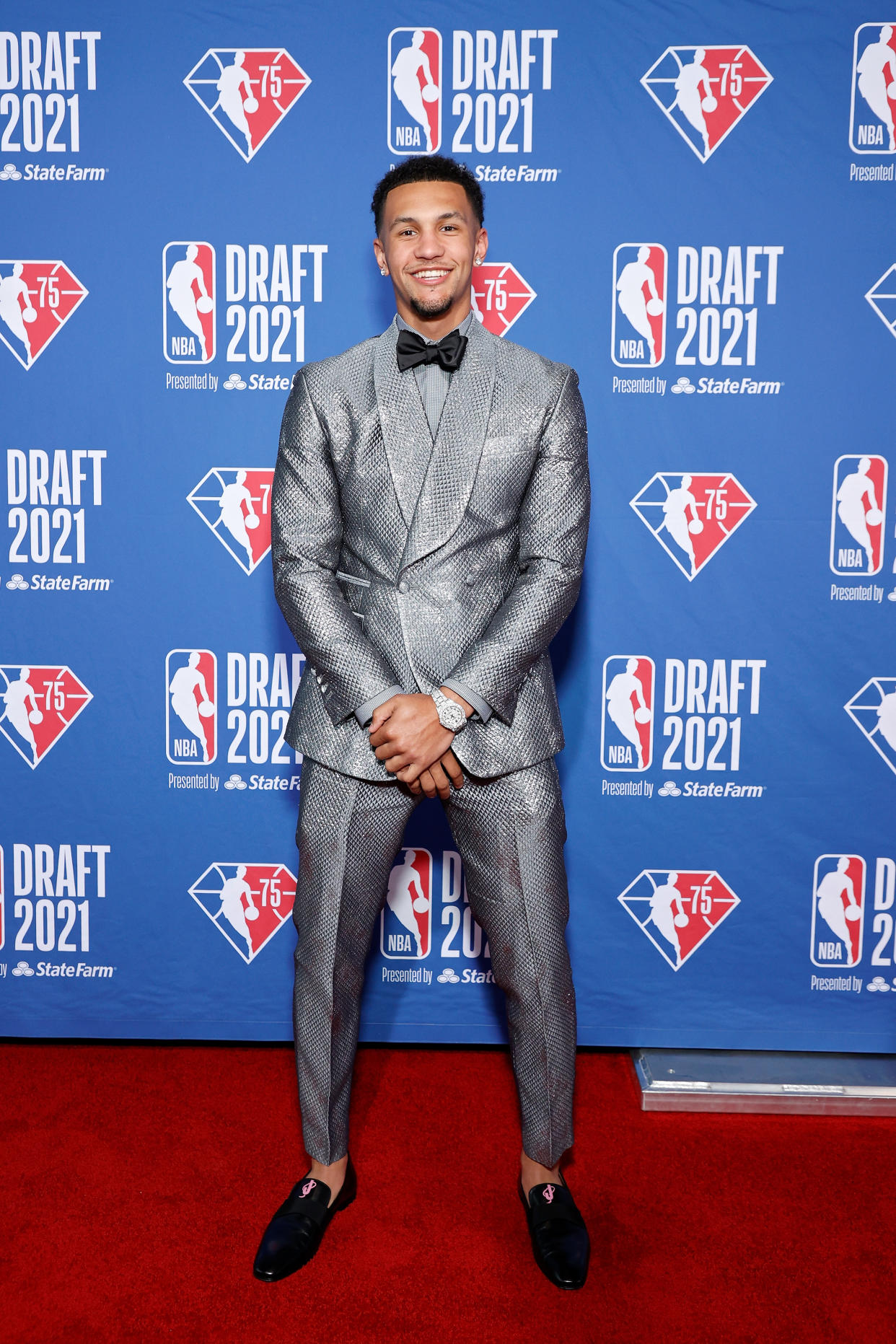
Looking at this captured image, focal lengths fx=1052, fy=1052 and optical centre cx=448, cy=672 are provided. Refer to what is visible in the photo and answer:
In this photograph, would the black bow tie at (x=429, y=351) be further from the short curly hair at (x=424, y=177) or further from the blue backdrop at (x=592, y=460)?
the blue backdrop at (x=592, y=460)

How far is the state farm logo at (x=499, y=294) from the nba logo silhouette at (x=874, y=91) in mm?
827

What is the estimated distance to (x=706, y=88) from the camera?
7.99 ft

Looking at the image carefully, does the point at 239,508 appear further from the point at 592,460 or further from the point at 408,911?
A: the point at 408,911

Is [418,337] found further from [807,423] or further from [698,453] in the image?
[807,423]

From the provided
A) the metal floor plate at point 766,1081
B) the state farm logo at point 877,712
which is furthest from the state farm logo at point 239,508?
the metal floor plate at point 766,1081

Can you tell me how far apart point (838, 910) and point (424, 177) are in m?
2.00

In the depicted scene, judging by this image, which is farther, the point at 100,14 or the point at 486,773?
the point at 100,14

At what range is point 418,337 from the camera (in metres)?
1.98

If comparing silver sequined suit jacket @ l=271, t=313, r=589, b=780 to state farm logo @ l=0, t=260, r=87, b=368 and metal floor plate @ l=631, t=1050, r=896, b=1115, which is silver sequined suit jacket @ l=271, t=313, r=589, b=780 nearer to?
state farm logo @ l=0, t=260, r=87, b=368

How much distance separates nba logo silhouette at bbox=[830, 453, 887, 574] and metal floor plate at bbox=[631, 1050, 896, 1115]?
1262 mm

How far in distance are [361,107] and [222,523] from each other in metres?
1.03

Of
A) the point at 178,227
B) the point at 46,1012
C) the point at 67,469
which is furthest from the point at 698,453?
the point at 46,1012

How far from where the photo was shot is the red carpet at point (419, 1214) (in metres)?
1.85

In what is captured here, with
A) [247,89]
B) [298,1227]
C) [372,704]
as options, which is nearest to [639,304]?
[247,89]
